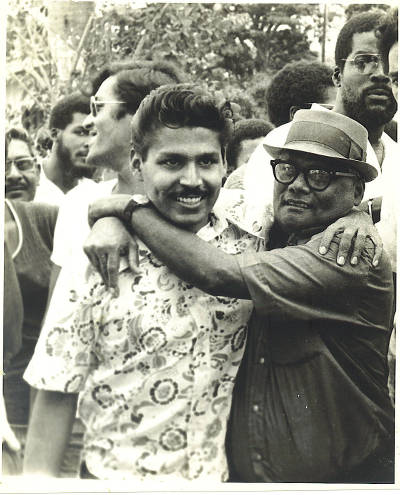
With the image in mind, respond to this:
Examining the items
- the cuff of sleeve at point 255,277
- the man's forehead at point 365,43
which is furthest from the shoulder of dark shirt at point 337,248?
the man's forehead at point 365,43

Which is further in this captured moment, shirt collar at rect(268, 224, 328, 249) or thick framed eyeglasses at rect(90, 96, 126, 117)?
thick framed eyeglasses at rect(90, 96, 126, 117)

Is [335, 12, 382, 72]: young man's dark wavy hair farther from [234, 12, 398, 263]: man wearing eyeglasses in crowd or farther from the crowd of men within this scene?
the crowd of men

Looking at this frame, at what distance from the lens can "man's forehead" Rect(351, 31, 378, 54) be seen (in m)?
3.91

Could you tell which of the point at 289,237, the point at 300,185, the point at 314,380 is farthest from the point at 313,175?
the point at 314,380

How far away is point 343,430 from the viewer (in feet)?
12.1

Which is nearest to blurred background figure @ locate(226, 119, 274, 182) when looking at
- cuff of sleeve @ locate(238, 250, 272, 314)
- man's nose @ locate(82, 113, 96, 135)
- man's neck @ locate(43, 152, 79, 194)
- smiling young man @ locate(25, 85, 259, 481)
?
smiling young man @ locate(25, 85, 259, 481)

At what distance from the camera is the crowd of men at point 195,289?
3508 mm

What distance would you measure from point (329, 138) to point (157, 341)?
4.22ft

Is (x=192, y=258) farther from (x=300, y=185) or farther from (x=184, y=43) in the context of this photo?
(x=184, y=43)

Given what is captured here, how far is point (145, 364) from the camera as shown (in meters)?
3.55

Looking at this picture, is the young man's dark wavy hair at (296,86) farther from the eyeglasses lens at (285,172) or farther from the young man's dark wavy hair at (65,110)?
the young man's dark wavy hair at (65,110)

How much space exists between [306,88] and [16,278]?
72.3 inches

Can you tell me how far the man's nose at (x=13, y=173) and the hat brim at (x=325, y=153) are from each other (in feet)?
4.37

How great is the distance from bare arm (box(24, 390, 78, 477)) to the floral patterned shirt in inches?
2.7
